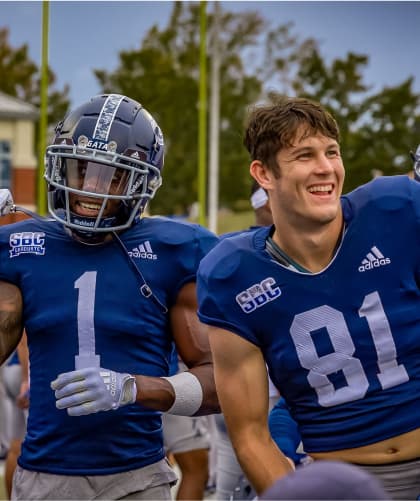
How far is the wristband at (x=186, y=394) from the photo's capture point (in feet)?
10.3

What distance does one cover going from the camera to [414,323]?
2.93 metres

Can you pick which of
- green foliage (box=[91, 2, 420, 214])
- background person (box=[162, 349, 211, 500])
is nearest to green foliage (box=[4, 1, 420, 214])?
green foliage (box=[91, 2, 420, 214])

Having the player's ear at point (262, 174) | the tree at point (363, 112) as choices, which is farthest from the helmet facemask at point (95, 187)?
the tree at point (363, 112)

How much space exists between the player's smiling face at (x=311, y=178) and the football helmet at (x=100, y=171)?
55 cm

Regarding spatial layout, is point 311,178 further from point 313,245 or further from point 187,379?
point 187,379

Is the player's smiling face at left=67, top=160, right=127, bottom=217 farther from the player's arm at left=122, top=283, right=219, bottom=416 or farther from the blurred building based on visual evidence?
the blurred building

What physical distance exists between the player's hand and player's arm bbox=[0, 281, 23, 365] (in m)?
0.35

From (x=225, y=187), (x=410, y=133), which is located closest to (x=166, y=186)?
(x=225, y=187)

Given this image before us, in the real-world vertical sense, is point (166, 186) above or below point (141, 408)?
below

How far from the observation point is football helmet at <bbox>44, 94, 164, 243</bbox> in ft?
10.8

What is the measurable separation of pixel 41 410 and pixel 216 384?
62 centimetres

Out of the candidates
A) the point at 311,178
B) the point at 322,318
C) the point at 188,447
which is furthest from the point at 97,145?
the point at 188,447

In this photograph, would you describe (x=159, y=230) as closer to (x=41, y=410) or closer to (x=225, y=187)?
(x=41, y=410)

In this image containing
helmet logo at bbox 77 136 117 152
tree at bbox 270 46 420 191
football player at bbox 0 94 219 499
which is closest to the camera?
football player at bbox 0 94 219 499
